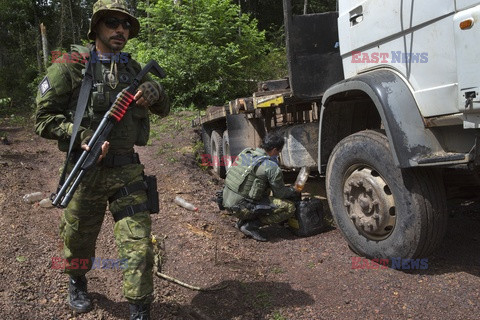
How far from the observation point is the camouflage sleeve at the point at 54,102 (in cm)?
254

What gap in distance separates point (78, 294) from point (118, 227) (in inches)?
26.6

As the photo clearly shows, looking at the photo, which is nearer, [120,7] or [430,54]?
[120,7]

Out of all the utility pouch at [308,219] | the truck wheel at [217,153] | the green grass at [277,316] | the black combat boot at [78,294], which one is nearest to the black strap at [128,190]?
the black combat boot at [78,294]

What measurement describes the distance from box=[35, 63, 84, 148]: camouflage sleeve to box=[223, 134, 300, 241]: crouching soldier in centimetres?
228

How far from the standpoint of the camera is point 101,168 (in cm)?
262

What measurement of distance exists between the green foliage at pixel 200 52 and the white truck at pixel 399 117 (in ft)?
27.9

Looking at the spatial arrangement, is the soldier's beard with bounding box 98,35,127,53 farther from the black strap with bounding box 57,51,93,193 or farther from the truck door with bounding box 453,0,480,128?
the truck door with bounding box 453,0,480,128

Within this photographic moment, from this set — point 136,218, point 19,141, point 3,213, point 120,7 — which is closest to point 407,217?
point 136,218

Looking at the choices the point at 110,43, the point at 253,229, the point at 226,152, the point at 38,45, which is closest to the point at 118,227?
the point at 110,43

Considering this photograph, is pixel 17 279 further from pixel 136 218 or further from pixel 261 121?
pixel 261 121

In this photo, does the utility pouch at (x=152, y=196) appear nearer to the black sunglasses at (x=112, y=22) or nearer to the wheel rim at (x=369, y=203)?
the black sunglasses at (x=112, y=22)

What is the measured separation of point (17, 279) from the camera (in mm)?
3119

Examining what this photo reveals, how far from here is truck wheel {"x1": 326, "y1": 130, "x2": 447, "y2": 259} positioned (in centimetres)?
299

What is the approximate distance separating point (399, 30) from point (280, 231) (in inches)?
100
